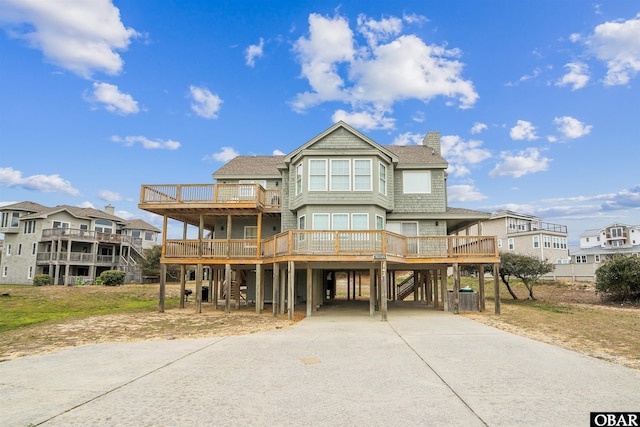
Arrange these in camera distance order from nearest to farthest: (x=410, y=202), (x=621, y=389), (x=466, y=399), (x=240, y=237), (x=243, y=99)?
(x=466, y=399)
(x=621, y=389)
(x=410, y=202)
(x=240, y=237)
(x=243, y=99)

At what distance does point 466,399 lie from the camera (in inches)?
226

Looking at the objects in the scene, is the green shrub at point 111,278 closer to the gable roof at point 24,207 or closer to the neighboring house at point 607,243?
the gable roof at point 24,207

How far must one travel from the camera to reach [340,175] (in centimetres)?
1992

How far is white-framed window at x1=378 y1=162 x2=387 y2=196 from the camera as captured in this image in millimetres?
20156

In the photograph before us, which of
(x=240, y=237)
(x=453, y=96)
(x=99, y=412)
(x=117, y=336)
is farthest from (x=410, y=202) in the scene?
(x=99, y=412)

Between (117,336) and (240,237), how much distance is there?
1168 cm

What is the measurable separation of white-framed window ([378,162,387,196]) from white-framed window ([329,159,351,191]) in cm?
161

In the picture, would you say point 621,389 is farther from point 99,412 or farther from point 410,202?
point 410,202

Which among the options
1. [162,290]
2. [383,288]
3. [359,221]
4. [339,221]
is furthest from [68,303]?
[383,288]

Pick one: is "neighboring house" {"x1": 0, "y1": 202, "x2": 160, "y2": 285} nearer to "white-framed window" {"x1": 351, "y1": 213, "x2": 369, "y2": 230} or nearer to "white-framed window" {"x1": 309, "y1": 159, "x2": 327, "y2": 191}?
"white-framed window" {"x1": 309, "y1": 159, "x2": 327, "y2": 191}

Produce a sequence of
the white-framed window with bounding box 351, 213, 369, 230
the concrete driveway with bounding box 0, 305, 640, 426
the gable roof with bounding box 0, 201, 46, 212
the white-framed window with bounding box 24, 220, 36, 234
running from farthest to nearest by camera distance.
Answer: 1. the gable roof with bounding box 0, 201, 46, 212
2. the white-framed window with bounding box 24, 220, 36, 234
3. the white-framed window with bounding box 351, 213, 369, 230
4. the concrete driveway with bounding box 0, 305, 640, 426

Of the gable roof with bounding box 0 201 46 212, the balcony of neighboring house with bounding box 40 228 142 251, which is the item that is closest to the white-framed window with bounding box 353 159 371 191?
the balcony of neighboring house with bounding box 40 228 142 251

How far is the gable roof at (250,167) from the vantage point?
78.9 ft

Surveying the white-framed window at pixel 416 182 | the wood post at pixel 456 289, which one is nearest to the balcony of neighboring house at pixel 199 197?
the white-framed window at pixel 416 182
